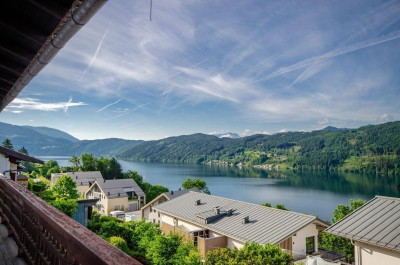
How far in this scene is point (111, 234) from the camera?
19000 mm

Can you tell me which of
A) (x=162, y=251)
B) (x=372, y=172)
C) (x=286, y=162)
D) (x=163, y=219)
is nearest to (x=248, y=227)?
(x=162, y=251)

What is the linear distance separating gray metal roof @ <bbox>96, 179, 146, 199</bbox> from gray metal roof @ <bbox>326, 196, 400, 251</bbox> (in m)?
41.4

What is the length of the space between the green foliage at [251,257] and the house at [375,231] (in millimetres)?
3892

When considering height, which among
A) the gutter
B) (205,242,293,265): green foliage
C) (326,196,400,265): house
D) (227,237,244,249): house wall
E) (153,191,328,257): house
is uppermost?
the gutter

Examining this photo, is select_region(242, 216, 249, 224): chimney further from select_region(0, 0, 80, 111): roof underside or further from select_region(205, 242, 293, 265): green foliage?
select_region(0, 0, 80, 111): roof underside

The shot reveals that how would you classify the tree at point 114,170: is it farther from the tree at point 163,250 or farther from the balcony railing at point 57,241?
the balcony railing at point 57,241

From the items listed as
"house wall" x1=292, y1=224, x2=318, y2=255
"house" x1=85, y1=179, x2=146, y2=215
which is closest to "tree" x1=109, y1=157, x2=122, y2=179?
"house" x1=85, y1=179, x2=146, y2=215

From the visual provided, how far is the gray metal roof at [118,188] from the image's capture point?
152 feet

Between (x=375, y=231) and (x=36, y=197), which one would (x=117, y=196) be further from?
(x=36, y=197)

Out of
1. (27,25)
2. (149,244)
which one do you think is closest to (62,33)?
(27,25)

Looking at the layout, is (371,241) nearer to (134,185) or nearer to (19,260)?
(19,260)

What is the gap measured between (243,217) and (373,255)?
13726mm

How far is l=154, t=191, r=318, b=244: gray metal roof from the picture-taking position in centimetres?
1827

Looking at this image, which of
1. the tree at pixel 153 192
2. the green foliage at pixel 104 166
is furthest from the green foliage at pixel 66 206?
the green foliage at pixel 104 166
